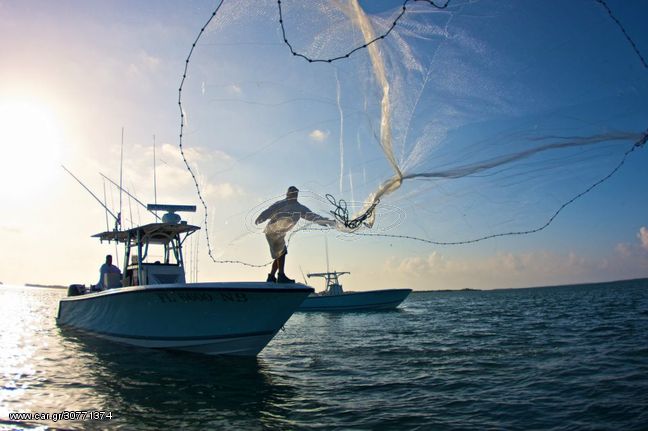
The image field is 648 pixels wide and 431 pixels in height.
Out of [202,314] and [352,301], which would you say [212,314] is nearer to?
[202,314]

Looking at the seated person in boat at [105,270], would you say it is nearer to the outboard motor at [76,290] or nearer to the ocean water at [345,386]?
the outboard motor at [76,290]

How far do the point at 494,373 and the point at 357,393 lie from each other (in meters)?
3.75

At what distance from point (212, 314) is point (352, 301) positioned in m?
30.3

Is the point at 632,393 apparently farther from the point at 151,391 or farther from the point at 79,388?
the point at 79,388

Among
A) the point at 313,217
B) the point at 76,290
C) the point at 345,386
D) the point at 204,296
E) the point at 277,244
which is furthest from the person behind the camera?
the point at 76,290

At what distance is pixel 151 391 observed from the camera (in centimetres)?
862

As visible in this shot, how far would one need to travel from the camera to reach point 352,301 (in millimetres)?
41344

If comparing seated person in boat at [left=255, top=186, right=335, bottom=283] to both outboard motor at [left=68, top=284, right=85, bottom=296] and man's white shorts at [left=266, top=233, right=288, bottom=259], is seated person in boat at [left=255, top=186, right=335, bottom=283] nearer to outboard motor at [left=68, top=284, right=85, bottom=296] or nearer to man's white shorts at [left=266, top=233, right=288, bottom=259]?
man's white shorts at [left=266, top=233, right=288, bottom=259]

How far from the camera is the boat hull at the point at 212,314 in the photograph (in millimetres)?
11758

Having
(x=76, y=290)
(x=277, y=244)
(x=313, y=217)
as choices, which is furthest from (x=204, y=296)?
(x=76, y=290)

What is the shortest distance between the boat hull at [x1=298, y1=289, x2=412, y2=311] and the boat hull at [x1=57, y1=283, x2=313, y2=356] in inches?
1136

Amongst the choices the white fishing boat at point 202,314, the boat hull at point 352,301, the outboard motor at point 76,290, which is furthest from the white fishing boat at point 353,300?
the white fishing boat at point 202,314

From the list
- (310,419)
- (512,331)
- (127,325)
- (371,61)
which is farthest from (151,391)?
(512,331)

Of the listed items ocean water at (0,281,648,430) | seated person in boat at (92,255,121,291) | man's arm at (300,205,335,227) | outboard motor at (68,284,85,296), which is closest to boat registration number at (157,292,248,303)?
ocean water at (0,281,648,430)
